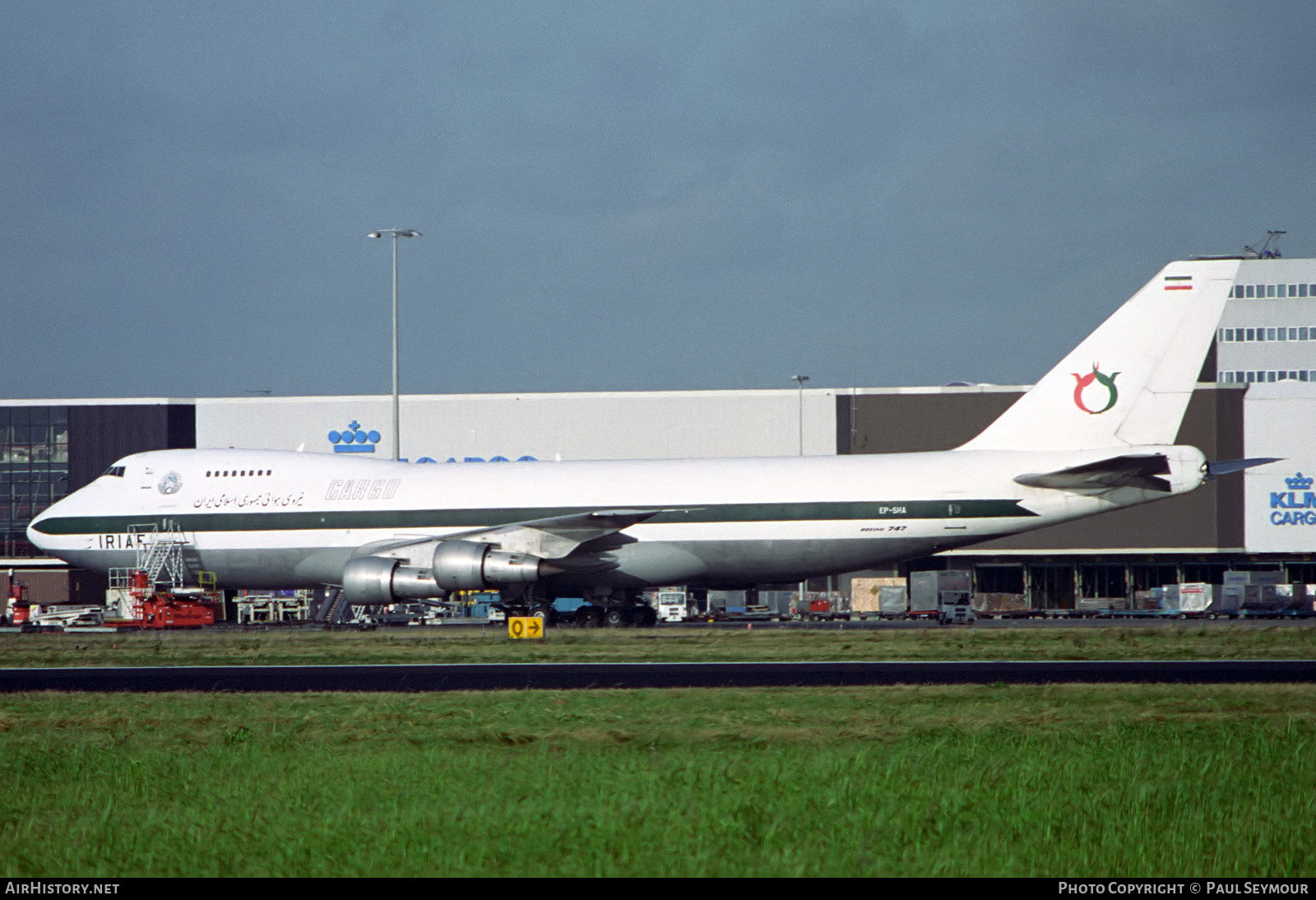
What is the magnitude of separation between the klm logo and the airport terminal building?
0.05 m

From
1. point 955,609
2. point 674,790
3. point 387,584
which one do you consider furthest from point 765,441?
point 674,790

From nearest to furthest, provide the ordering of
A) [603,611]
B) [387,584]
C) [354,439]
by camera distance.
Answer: [387,584] < [603,611] < [354,439]

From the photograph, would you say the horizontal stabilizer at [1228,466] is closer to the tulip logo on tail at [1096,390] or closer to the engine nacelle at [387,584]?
the tulip logo on tail at [1096,390]

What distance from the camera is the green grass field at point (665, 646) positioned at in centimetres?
2558

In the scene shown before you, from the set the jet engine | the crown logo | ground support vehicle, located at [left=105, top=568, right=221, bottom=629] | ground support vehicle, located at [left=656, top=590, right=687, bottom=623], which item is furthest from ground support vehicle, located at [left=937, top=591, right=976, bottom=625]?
the crown logo

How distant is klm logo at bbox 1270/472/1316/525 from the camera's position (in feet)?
A: 193

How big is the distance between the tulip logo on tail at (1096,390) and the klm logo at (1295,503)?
101 feet

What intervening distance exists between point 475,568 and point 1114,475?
15310mm

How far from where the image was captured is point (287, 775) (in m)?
11.4

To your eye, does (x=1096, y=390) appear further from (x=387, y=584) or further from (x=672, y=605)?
(x=672, y=605)

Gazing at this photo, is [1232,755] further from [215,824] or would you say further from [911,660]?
[911,660]

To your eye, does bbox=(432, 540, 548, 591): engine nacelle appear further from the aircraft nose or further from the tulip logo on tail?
the tulip logo on tail

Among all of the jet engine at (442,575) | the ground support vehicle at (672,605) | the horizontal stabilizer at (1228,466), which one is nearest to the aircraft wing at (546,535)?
the jet engine at (442,575)

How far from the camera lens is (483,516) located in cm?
3509
